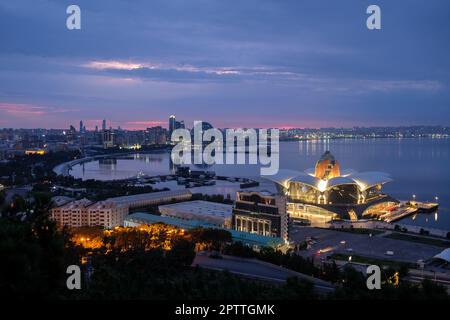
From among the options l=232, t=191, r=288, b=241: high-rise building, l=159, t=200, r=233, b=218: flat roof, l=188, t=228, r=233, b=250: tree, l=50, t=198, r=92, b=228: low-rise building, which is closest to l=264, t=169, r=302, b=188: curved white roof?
l=159, t=200, r=233, b=218: flat roof

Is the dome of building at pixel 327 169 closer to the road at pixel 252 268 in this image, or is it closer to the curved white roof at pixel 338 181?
the curved white roof at pixel 338 181

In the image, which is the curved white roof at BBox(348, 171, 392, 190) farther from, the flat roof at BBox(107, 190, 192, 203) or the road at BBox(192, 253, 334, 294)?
the road at BBox(192, 253, 334, 294)

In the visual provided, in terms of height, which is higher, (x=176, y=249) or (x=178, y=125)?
(x=178, y=125)

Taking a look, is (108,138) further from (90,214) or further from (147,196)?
(90,214)

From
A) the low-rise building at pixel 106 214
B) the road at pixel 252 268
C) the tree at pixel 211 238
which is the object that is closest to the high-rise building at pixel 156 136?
the low-rise building at pixel 106 214
